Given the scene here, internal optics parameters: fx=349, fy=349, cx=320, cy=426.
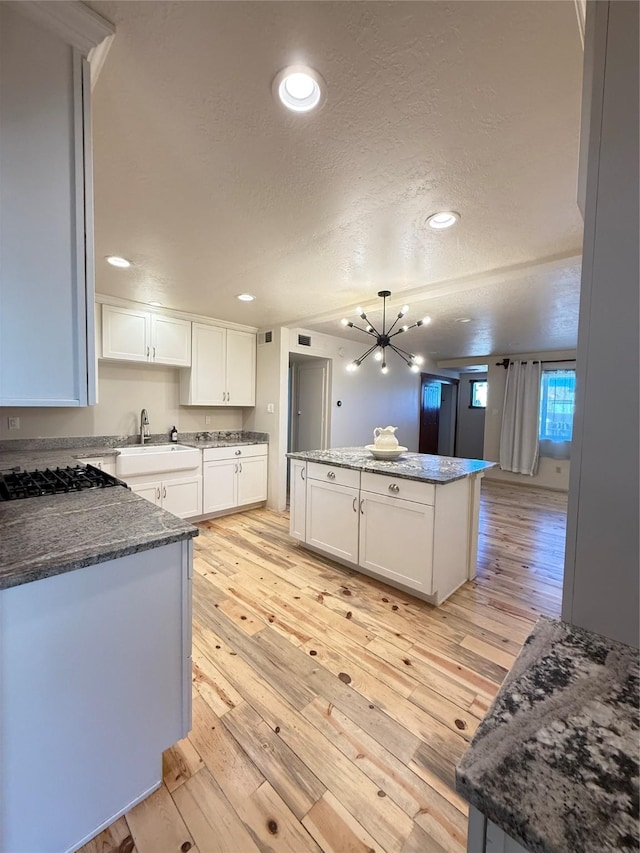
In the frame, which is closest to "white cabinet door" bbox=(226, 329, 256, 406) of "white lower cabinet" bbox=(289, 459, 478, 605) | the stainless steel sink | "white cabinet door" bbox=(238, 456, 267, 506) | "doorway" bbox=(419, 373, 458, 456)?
"white cabinet door" bbox=(238, 456, 267, 506)

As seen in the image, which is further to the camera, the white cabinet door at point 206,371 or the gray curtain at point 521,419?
the gray curtain at point 521,419

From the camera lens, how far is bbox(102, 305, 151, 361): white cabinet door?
133 inches

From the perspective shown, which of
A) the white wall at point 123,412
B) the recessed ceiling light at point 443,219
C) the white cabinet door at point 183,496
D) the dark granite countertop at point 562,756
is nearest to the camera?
the dark granite countertop at point 562,756

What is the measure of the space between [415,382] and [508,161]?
5472mm

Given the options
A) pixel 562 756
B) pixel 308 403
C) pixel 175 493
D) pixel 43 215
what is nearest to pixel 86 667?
pixel 562 756

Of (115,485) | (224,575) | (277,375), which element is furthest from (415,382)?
(115,485)

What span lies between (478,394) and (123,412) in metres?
7.52

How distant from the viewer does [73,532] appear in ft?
3.87

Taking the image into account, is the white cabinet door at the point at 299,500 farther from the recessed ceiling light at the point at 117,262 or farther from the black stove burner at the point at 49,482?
the recessed ceiling light at the point at 117,262

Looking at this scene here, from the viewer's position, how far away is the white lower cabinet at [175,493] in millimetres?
3391

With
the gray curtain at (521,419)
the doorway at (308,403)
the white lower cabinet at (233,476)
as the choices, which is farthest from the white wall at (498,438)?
the white lower cabinet at (233,476)

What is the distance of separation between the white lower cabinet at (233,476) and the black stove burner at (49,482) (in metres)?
1.73

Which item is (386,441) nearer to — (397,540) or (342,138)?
(397,540)

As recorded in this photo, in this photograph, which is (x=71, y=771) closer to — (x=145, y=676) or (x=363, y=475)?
(x=145, y=676)
